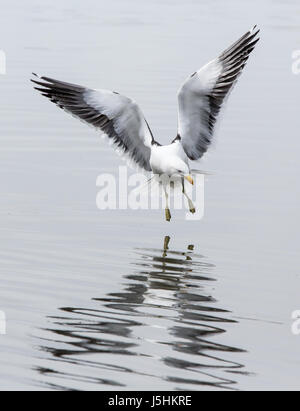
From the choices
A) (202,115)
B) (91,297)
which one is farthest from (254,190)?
(91,297)

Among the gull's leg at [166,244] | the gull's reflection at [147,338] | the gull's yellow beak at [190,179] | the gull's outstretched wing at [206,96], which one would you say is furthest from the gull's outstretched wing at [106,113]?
the gull's reflection at [147,338]

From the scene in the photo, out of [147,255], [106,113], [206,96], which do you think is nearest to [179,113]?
[206,96]

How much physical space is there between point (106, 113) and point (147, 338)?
3.33 metres

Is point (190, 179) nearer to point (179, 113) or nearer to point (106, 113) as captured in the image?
point (179, 113)

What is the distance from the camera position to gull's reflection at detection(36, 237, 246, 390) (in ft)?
19.6

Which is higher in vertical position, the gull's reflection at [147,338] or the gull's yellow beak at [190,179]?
the gull's yellow beak at [190,179]

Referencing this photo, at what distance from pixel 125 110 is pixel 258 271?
214cm

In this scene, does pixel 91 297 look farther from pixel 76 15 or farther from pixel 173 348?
pixel 76 15

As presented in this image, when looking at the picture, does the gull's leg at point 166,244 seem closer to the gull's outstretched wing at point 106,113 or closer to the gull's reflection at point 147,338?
the gull's reflection at point 147,338

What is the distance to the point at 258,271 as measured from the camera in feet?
26.2

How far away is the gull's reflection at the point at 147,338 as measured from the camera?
19.6 feet

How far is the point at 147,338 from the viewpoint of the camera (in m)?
6.58

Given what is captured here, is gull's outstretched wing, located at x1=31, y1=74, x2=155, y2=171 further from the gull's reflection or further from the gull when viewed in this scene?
the gull's reflection

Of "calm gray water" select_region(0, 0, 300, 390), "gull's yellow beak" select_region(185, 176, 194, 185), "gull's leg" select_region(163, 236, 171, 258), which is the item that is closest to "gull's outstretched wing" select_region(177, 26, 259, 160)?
"calm gray water" select_region(0, 0, 300, 390)
